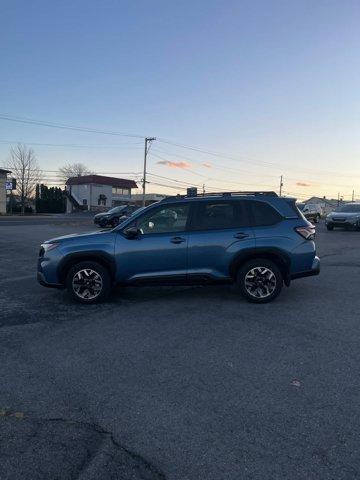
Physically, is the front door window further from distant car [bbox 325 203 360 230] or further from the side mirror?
distant car [bbox 325 203 360 230]

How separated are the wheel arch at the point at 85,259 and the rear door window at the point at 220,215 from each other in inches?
58.7

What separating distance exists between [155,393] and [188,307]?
3122 mm

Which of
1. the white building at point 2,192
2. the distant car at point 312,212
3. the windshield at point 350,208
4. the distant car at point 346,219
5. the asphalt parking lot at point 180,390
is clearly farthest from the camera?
the white building at point 2,192

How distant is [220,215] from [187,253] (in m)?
0.88

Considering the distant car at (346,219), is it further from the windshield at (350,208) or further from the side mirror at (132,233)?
the side mirror at (132,233)

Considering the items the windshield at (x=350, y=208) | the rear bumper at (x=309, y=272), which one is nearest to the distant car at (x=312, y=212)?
the windshield at (x=350, y=208)

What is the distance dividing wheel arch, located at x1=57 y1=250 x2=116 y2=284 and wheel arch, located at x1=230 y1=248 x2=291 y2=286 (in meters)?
1.98

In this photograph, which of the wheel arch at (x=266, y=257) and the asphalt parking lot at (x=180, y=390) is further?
the wheel arch at (x=266, y=257)

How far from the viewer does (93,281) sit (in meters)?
7.34

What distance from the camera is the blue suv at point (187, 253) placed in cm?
727

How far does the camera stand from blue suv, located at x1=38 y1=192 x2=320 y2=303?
7266 mm

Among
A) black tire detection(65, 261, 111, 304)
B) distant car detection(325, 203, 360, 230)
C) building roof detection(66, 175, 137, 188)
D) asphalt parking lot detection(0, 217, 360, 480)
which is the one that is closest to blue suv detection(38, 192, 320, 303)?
black tire detection(65, 261, 111, 304)

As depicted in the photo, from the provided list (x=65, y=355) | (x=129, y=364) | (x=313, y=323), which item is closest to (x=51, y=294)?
(x=65, y=355)

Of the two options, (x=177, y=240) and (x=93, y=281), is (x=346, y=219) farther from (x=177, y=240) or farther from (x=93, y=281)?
(x=93, y=281)
